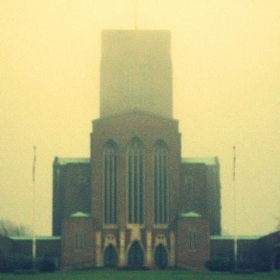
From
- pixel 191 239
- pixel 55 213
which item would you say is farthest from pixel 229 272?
pixel 55 213

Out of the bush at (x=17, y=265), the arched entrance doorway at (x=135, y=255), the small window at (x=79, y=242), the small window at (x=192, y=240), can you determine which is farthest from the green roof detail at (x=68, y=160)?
the bush at (x=17, y=265)

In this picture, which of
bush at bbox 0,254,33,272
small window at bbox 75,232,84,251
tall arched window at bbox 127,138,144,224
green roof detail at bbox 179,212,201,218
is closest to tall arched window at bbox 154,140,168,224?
tall arched window at bbox 127,138,144,224

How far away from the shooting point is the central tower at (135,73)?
120 m

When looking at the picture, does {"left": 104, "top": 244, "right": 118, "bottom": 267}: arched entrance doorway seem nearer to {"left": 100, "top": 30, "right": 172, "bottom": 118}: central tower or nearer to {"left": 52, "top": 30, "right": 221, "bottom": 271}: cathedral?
{"left": 52, "top": 30, "right": 221, "bottom": 271}: cathedral

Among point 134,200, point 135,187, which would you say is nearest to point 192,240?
point 134,200

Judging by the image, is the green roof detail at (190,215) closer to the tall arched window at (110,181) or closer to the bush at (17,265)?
the tall arched window at (110,181)

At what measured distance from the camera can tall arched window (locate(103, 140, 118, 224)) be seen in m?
112

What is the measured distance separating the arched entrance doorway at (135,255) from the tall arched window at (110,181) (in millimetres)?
2995

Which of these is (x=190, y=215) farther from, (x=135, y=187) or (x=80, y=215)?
(x=80, y=215)

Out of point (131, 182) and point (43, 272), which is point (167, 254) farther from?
point (43, 272)

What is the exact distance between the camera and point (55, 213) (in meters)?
118

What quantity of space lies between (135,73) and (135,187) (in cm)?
1408

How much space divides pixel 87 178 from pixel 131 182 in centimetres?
486

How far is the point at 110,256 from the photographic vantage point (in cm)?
11056
